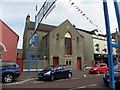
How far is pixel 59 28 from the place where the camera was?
34219 millimetres

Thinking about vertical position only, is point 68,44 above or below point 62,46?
above

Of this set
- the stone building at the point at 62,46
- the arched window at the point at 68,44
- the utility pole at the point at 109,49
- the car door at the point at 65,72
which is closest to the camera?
the utility pole at the point at 109,49

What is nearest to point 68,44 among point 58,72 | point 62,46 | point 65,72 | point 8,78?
point 62,46

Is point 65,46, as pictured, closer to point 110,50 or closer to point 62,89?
point 62,89

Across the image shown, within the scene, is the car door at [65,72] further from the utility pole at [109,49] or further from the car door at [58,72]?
the utility pole at [109,49]

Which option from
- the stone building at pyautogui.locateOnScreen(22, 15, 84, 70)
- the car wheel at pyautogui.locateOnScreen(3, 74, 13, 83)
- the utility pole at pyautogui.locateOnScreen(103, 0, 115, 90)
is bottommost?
the car wheel at pyautogui.locateOnScreen(3, 74, 13, 83)

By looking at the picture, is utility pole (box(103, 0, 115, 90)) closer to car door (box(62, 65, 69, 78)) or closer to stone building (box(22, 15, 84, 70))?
car door (box(62, 65, 69, 78))

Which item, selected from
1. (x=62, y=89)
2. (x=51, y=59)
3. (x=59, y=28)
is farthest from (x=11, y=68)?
(x=59, y=28)

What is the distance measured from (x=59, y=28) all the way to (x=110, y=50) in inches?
1241

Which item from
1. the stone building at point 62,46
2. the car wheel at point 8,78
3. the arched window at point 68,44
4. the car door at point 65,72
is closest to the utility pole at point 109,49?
the car wheel at point 8,78

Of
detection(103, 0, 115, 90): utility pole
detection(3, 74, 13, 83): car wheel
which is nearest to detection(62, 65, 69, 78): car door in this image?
detection(3, 74, 13, 83): car wheel

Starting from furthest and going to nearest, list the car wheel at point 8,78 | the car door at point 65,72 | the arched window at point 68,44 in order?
the arched window at point 68,44, the car door at point 65,72, the car wheel at point 8,78

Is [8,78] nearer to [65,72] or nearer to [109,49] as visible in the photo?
[65,72]

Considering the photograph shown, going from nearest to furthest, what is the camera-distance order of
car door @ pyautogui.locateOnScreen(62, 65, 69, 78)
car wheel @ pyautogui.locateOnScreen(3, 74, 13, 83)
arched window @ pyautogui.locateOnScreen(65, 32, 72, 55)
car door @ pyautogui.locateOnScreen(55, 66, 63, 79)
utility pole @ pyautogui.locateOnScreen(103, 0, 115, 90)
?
utility pole @ pyautogui.locateOnScreen(103, 0, 115, 90)
car wheel @ pyautogui.locateOnScreen(3, 74, 13, 83)
car door @ pyautogui.locateOnScreen(55, 66, 63, 79)
car door @ pyautogui.locateOnScreen(62, 65, 69, 78)
arched window @ pyautogui.locateOnScreen(65, 32, 72, 55)
